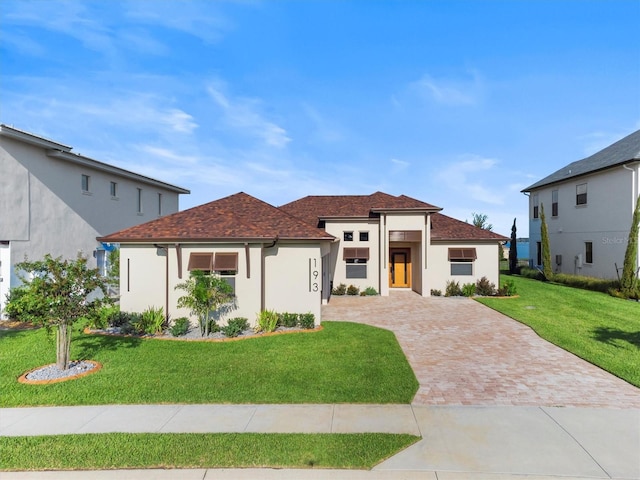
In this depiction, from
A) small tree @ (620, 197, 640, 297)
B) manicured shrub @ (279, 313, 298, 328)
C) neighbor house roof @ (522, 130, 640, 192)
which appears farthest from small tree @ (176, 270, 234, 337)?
neighbor house roof @ (522, 130, 640, 192)

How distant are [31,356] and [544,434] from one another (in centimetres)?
1248

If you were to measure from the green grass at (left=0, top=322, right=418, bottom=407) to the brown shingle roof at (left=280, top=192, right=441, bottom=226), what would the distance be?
34.2ft

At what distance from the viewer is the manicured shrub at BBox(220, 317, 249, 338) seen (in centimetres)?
1203

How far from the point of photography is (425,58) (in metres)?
14.6

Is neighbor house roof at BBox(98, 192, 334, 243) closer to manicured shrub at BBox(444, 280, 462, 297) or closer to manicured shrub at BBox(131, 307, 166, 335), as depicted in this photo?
manicured shrub at BBox(131, 307, 166, 335)

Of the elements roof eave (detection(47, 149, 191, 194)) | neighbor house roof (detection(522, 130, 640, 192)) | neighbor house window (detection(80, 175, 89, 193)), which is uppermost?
neighbor house roof (detection(522, 130, 640, 192))

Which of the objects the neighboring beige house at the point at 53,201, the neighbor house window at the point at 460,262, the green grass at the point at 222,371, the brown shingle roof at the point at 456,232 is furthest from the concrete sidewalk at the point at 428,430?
the brown shingle roof at the point at 456,232

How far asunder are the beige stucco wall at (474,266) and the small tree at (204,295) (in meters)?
13.6

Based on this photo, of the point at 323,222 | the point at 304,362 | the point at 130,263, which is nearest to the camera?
the point at 304,362

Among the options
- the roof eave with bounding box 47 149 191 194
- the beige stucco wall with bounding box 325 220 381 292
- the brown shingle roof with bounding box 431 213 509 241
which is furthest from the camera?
the beige stucco wall with bounding box 325 220 381 292

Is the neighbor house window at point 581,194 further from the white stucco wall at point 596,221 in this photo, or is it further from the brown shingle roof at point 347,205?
the brown shingle roof at point 347,205

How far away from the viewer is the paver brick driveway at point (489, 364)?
724 cm

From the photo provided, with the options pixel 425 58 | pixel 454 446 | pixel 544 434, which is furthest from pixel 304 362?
pixel 425 58

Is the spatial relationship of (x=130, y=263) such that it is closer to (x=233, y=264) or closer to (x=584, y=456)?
(x=233, y=264)
